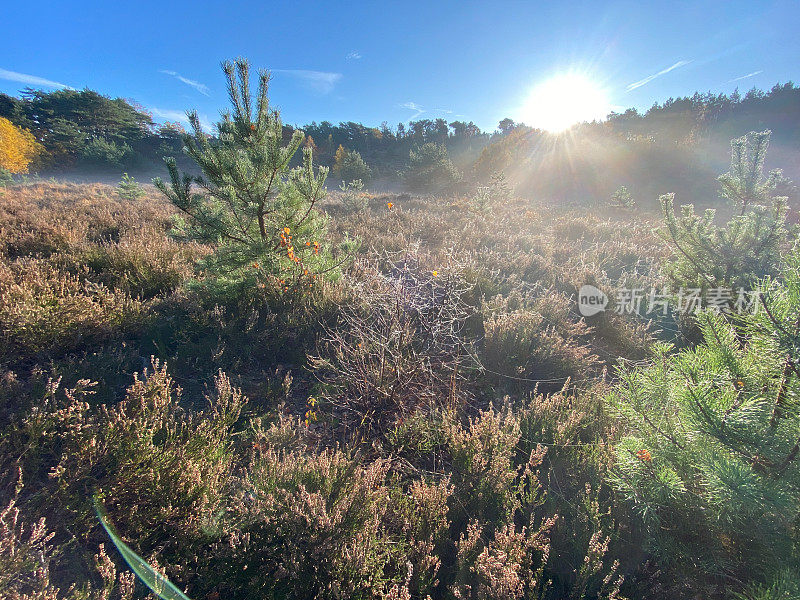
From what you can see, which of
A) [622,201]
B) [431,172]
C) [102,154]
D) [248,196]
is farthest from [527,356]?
[102,154]

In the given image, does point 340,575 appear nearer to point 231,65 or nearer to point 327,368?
point 327,368

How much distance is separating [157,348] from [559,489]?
11.1 ft

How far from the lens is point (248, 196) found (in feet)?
10.5

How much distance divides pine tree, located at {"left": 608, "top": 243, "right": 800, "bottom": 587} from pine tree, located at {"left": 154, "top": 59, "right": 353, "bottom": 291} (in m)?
3.20

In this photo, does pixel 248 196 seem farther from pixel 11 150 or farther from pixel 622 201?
pixel 11 150

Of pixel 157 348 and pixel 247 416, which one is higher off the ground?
pixel 157 348

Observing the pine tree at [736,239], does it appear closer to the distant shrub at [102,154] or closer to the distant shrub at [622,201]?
the distant shrub at [622,201]

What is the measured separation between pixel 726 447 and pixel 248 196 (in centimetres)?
378

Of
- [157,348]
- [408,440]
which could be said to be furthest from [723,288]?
[157,348]

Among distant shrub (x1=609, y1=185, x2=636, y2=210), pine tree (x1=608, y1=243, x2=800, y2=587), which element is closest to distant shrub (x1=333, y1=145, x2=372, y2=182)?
distant shrub (x1=609, y1=185, x2=636, y2=210)

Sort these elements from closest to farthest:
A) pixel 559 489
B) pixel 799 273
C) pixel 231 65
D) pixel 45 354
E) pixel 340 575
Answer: pixel 799 273 → pixel 340 575 → pixel 559 489 → pixel 45 354 → pixel 231 65

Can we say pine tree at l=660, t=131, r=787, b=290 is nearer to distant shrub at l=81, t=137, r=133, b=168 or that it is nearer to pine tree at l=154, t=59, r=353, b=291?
pine tree at l=154, t=59, r=353, b=291

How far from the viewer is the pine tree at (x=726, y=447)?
1079mm

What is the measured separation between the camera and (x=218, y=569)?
4.49 feet
